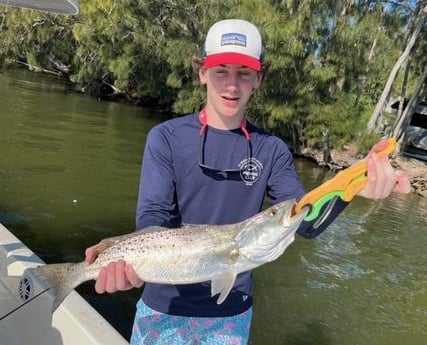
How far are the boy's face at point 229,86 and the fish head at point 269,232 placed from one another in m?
0.56

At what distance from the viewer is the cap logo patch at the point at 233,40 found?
2365mm

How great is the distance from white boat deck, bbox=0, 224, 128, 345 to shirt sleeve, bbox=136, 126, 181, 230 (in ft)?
3.83

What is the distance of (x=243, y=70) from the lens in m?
2.41

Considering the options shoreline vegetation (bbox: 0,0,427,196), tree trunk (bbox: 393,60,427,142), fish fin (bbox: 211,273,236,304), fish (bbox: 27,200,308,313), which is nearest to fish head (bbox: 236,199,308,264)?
fish (bbox: 27,200,308,313)

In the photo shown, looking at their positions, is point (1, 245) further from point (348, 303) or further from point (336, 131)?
point (336, 131)

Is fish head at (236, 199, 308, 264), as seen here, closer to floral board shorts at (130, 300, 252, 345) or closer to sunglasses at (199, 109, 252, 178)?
sunglasses at (199, 109, 252, 178)

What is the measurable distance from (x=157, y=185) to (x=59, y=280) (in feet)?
2.17

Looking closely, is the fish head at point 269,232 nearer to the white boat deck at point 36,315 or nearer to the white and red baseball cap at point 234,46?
the white and red baseball cap at point 234,46

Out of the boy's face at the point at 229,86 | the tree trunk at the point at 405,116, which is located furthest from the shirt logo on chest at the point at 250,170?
the tree trunk at the point at 405,116

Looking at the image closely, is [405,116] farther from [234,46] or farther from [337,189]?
[337,189]

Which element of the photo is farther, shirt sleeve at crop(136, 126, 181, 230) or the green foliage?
the green foliage

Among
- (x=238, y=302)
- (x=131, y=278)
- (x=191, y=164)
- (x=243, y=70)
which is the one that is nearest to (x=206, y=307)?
(x=238, y=302)

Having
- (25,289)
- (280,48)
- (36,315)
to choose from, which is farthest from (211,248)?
(280,48)

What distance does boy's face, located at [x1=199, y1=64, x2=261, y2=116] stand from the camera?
2.41 meters
